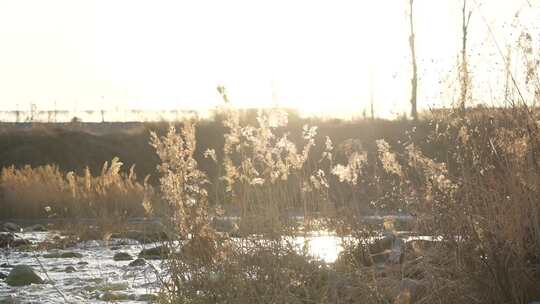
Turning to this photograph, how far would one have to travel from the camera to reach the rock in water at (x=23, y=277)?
7141mm

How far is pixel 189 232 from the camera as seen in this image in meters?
5.49

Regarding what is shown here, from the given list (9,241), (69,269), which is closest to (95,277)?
(69,269)

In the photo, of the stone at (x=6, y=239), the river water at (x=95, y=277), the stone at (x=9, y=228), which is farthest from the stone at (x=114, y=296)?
the stone at (x=9, y=228)

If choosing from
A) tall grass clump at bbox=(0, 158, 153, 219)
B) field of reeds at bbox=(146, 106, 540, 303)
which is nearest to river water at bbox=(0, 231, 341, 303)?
field of reeds at bbox=(146, 106, 540, 303)

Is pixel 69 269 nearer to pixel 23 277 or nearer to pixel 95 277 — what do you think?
pixel 95 277

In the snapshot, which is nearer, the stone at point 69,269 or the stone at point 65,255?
the stone at point 69,269

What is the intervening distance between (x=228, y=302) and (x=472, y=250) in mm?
1554

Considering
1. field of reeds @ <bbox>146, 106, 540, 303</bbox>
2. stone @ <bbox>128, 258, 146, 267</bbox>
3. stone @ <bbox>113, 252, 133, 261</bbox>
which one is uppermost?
field of reeds @ <bbox>146, 106, 540, 303</bbox>

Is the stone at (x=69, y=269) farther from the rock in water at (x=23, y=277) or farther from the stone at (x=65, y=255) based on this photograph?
the stone at (x=65, y=255)

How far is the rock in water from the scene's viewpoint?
714 centimetres

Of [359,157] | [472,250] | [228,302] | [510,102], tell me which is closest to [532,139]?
[510,102]

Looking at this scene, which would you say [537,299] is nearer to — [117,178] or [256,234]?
[256,234]

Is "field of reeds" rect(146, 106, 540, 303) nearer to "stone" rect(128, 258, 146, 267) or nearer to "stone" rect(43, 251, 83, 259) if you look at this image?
"stone" rect(128, 258, 146, 267)

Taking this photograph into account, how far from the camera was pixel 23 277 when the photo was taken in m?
7.18
